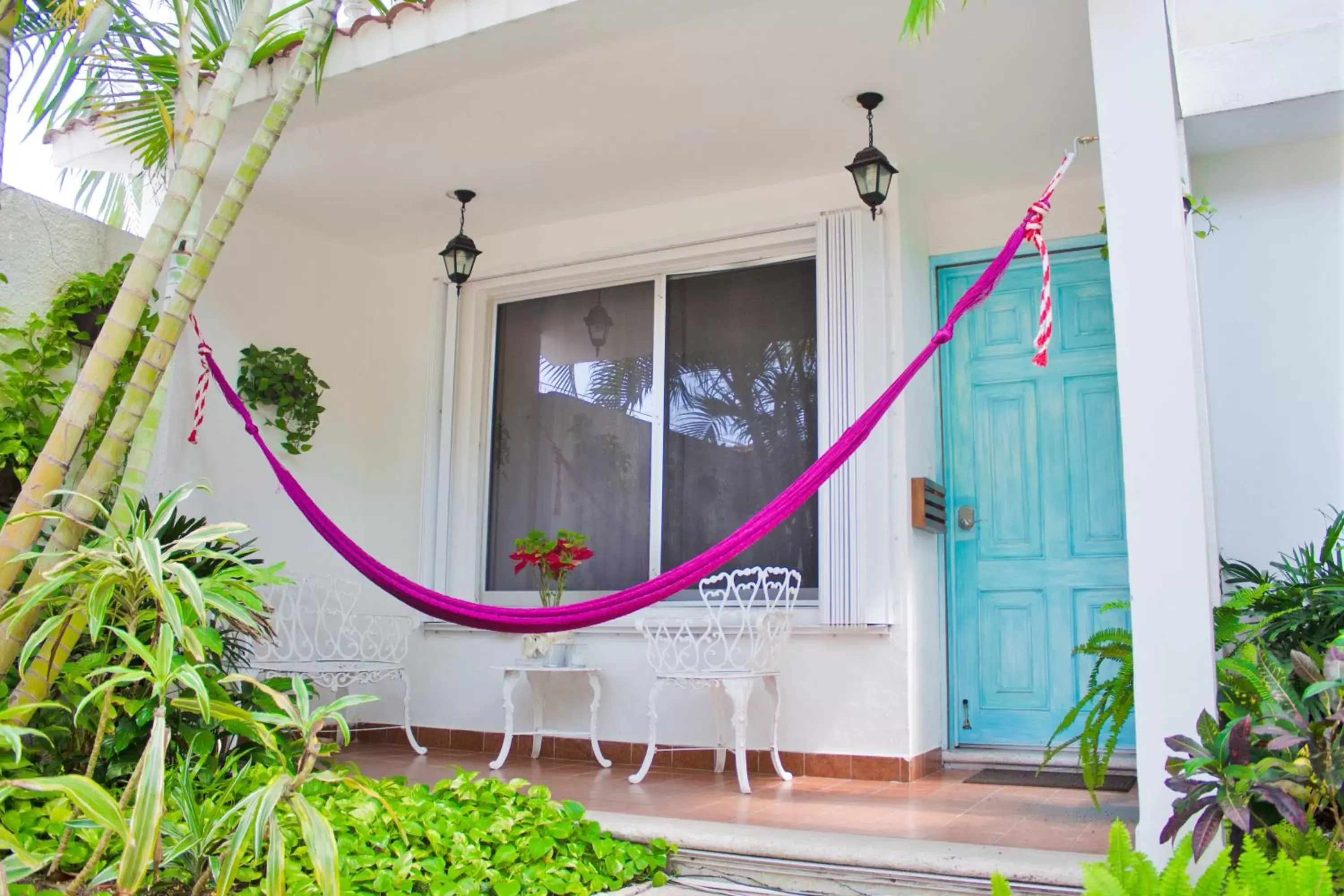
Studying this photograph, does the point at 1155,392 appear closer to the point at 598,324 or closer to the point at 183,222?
the point at 183,222

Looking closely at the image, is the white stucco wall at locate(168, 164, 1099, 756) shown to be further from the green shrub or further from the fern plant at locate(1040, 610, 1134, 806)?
the green shrub

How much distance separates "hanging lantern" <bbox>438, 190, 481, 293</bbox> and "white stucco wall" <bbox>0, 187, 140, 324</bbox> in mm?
1403

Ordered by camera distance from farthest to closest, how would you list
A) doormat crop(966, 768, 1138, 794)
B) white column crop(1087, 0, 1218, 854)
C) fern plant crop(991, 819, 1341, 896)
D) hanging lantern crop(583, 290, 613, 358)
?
hanging lantern crop(583, 290, 613, 358), doormat crop(966, 768, 1138, 794), white column crop(1087, 0, 1218, 854), fern plant crop(991, 819, 1341, 896)

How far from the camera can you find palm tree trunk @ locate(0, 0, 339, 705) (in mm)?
2436

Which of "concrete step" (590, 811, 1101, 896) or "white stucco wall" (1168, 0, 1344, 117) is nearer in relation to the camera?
"concrete step" (590, 811, 1101, 896)

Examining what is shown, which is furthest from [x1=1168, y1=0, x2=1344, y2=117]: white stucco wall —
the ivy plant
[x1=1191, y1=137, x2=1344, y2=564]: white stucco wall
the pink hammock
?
the ivy plant

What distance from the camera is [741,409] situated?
15.4 feet

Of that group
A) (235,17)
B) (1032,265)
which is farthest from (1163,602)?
(235,17)

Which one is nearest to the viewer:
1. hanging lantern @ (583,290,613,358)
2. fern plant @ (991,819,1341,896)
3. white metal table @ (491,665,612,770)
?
fern plant @ (991,819,1341,896)

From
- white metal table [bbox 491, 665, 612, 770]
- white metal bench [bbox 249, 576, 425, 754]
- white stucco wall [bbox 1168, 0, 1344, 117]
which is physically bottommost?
white metal table [bbox 491, 665, 612, 770]

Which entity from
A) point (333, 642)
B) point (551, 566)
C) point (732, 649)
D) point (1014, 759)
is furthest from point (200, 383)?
point (1014, 759)

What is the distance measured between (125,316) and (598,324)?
2752 mm

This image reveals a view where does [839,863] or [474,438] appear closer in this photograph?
[839,863]

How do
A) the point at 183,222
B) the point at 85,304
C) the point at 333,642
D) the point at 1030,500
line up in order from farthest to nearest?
1. the point at 333,642
2. the point at 1030,500
3. the point at 85,304
4. the point at 183,222
